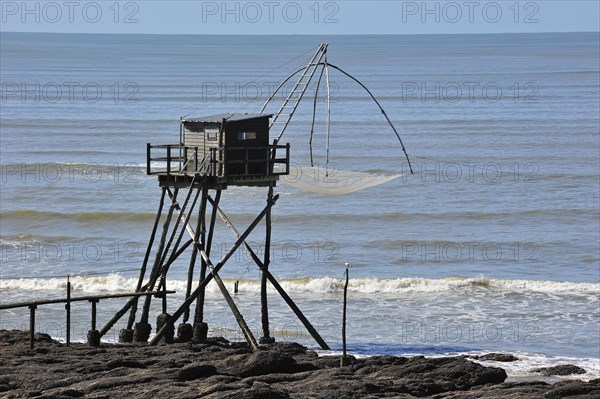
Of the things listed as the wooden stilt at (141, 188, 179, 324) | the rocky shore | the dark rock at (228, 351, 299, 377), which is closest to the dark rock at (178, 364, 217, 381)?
the rocky shore

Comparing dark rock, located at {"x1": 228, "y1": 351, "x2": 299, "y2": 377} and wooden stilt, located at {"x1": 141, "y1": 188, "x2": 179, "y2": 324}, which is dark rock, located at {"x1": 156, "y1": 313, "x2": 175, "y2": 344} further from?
dark rock, located at {"x1": 228, "y1": 351, "x2": 299, "y2": 377}

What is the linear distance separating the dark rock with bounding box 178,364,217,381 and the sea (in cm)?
670

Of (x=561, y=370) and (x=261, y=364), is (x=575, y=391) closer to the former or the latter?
(x=561, y=370)

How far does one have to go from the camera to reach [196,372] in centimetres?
1939

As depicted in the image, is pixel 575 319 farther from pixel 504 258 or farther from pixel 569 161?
pixel 569 161

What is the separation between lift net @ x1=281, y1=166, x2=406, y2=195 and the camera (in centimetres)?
2789

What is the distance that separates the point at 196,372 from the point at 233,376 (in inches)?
23.6

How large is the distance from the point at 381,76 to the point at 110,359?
112m

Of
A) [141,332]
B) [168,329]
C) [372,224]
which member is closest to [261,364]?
[168,329]

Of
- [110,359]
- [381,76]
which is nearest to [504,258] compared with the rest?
[110,359]

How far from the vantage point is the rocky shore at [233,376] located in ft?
60.1

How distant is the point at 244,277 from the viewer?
35.5m

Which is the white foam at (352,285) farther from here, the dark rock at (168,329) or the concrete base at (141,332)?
the concrete base at (141,332)

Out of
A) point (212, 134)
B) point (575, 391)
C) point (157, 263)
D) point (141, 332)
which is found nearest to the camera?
point (575, 391)
